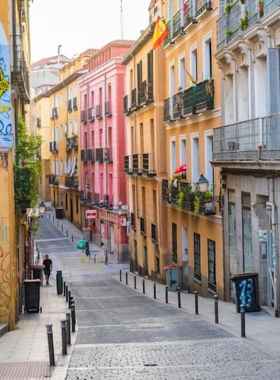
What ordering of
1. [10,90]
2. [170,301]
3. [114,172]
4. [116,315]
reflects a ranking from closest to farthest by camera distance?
[10,90] → [116,315] → [170,301] → [114,172]

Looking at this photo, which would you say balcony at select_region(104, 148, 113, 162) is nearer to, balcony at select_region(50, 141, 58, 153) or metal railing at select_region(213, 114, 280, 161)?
balcony at select_region(50, 141, 58, 153)

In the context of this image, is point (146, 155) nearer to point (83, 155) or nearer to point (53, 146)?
point (83, 155)

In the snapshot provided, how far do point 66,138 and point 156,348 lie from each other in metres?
53.6

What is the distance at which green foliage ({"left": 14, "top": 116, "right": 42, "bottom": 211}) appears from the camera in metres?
19.5

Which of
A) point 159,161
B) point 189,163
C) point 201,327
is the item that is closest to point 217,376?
point 201,327

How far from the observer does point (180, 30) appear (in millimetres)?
27984

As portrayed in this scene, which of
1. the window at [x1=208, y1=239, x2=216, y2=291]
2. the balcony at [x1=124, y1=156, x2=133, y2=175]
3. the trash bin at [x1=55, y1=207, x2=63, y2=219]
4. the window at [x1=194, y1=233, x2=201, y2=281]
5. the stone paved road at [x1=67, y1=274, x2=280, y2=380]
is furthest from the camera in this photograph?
the trash bin at [x1=55, y1=207, x2=63, y2=219]

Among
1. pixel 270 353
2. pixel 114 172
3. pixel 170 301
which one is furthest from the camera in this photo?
pixel 114 172

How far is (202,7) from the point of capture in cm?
2458

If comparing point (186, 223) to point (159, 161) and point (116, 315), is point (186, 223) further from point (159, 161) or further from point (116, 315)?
point (116, 315)

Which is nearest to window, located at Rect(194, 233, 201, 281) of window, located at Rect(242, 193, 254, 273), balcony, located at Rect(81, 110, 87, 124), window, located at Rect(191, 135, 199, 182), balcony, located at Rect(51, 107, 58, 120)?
window, located at Rect(191, 135, 199, 182)

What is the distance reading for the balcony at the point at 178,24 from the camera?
27.9m

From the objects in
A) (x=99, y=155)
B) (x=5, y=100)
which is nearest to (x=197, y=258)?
(x=5, y=100)

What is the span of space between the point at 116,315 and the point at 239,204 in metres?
4.76
